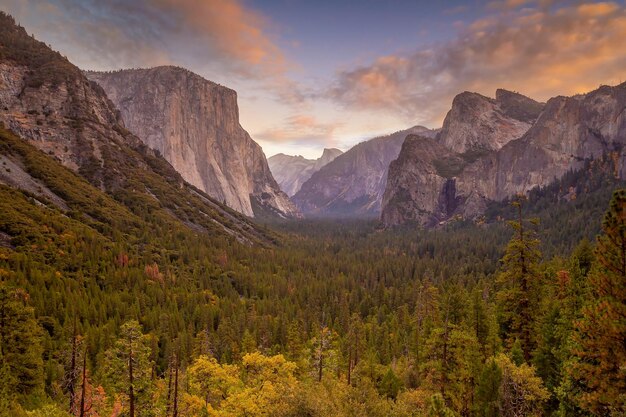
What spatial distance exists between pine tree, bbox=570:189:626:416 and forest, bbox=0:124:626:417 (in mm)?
73

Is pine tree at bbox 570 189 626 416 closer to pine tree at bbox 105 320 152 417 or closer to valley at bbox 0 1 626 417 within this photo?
valley at bbox 0 1 626 417

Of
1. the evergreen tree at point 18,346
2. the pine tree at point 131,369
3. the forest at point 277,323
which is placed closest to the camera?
the forest at point 277,323

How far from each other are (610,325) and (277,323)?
80.5m

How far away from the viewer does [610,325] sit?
17094mm

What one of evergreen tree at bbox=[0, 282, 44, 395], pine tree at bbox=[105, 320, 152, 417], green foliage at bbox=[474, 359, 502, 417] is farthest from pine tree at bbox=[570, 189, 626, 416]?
evergreen tree at bbox=[0, 282, 44, 395]

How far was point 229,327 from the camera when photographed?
89.6 metres

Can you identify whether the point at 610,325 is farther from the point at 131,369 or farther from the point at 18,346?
the point at 18,346

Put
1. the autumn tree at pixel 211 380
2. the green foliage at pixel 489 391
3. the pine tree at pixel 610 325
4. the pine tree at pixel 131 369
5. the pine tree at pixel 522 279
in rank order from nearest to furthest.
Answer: the pine tree at pixel 610 325, the pine tree at pixel 131 369, the green foliage at pixel 489 391, the pine tree at pixel 522 279, the autumn tree at pixel 211 380

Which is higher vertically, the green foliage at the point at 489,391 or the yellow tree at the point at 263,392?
the green foliage at the point at 489,391

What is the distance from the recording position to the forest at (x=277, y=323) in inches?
1117

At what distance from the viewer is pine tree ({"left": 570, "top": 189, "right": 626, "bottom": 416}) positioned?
674 inches

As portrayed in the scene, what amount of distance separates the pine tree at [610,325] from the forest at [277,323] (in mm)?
73

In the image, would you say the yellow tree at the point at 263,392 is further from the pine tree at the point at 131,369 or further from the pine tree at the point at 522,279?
the pine tree at the point at 522,279

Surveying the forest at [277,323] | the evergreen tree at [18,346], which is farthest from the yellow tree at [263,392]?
the evergreen tree at [18,346]
